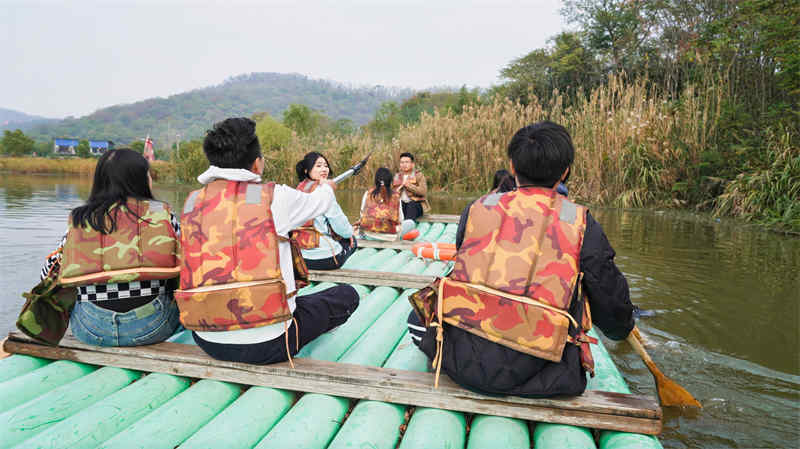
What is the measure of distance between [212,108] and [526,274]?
402 ft

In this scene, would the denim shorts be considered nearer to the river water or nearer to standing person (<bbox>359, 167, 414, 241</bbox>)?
the river water

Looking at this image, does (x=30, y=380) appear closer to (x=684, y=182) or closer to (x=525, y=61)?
(x=684, y=182)

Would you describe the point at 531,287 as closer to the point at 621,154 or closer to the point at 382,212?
the point at 382,212

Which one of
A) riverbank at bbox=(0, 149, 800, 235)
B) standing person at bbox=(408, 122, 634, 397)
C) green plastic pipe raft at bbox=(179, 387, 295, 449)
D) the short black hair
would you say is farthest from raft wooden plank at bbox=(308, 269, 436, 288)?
riverbank at bbox=(0, 149, 800, 235)

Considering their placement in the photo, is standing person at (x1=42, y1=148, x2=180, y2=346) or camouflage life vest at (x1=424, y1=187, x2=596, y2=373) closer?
camouflage life vest at (x1=424, y1=187, x2=596, y2=373)

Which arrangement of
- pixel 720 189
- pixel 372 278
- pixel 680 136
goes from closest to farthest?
1. pixel 372 278
2. pixel 720 189
3. pixel 680 136

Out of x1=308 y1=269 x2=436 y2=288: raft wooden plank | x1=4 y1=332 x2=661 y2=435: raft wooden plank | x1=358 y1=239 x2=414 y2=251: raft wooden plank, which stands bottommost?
x1=4 y1=332 x2=661 y2=435: raft wooden plank

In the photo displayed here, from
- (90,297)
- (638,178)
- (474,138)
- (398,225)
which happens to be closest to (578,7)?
(474,138)

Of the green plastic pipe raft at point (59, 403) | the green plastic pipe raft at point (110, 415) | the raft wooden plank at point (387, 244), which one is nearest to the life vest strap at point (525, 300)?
the green plastic pipe raft at point (110, 415)

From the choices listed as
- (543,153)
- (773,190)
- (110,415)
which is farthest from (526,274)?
(773,190)

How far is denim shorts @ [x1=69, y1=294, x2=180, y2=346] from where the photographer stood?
203 centimetres

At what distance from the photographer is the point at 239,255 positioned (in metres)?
1.83

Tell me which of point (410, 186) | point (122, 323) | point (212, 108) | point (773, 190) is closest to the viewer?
point (122, 323)

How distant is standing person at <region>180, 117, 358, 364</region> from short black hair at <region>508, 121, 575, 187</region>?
0.84 meters
